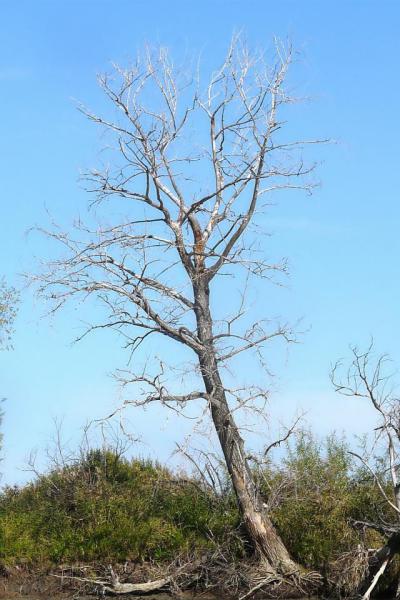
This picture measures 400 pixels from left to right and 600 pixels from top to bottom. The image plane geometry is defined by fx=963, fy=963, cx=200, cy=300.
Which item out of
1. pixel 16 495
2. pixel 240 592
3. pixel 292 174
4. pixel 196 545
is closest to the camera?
pixel 240 592

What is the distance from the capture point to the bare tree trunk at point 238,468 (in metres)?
17.4

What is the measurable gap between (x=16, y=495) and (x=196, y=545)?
5330 millimetres

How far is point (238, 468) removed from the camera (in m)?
17.8

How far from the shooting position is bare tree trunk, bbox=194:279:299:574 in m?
17.4

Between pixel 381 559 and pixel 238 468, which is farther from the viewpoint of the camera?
pixel 238 468

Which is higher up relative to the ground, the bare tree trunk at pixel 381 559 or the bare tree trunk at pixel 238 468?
the bare tree trunk at pixel 238 468

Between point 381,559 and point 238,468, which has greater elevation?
point 238,468

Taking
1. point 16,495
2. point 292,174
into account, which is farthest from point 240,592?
point 292,174

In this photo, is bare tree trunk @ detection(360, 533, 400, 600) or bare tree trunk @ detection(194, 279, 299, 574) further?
bare tree trunk @ detection(194, 279, 299, 574)

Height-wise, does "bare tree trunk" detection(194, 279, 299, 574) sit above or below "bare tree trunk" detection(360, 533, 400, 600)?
above

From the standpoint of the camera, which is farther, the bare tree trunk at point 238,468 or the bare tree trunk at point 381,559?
the bare tree trunk at point 238,468

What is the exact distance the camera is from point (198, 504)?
Result: 19062 millimetres

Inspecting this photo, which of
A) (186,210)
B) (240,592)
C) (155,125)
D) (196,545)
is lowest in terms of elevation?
(240,592)

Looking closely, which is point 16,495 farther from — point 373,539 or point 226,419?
point 373,539
